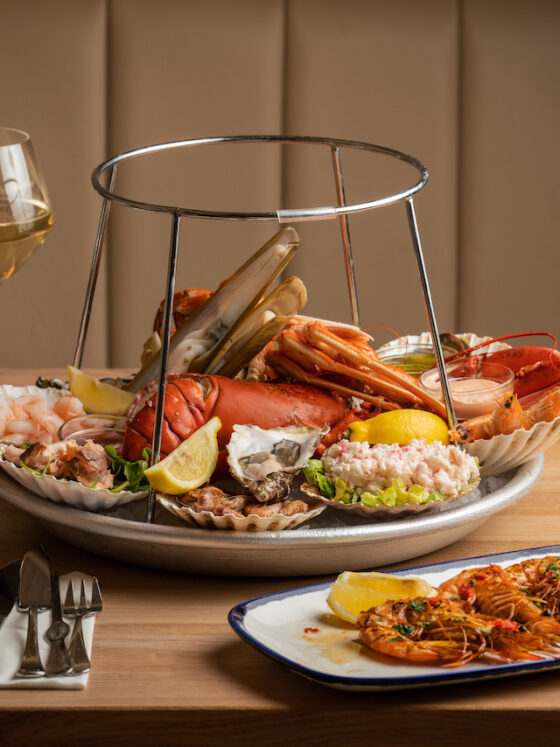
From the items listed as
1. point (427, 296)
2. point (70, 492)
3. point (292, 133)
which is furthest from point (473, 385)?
point (292, 133)

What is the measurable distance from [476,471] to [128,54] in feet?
6.01

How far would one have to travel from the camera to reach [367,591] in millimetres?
821

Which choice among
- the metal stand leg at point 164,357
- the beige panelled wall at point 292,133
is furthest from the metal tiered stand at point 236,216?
the beige panelled wall at point 292,133

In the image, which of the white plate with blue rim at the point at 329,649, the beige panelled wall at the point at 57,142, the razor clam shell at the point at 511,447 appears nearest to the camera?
the white plate with blue rim at the point at 329,649

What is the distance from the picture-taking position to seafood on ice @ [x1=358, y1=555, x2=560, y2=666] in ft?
2.43

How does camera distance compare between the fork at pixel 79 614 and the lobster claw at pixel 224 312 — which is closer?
the fork at pixel 79 614

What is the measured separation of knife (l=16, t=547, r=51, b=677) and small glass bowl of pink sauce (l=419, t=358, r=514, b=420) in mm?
577

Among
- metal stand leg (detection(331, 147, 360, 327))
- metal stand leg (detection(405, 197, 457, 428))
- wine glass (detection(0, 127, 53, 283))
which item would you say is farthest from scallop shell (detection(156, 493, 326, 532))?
metal stand leg (detection(331, 147, 360, 327))

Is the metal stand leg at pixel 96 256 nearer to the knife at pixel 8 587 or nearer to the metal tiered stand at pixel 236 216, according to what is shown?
the metal tiered stand at pixel 236 216

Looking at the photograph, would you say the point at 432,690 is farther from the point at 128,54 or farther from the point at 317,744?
the point at 128,54

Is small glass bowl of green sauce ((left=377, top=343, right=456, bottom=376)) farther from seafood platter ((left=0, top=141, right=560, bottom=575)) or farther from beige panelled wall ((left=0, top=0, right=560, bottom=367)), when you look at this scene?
beige panelled wall ((left=0, top=0, right=560, bottom=367))

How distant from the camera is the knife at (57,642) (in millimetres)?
753

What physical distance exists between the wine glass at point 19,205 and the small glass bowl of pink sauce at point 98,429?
0.23 metres

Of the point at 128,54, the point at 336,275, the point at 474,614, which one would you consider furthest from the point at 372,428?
the point at 128,54
